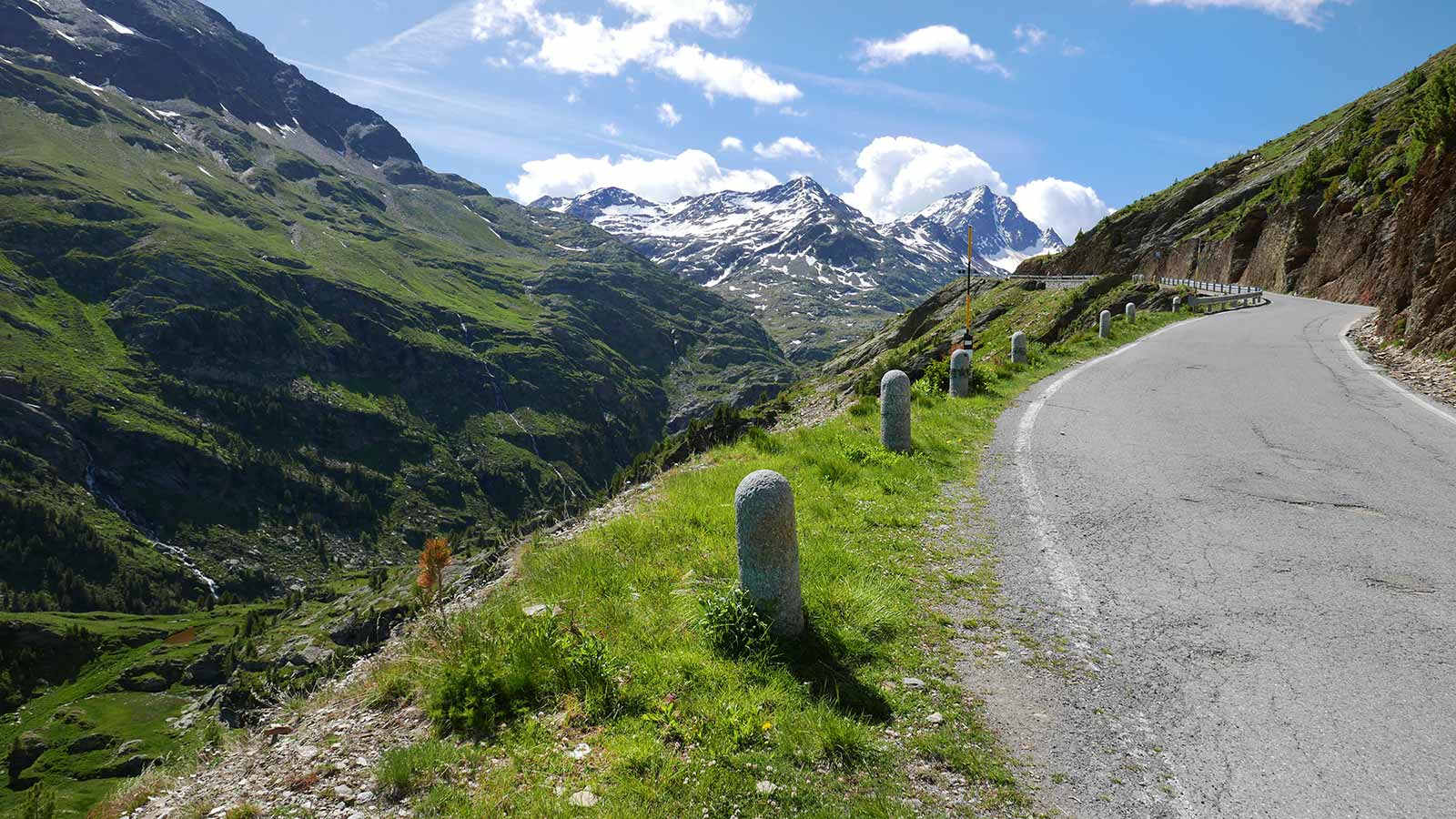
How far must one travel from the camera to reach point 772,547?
5859 millimetres

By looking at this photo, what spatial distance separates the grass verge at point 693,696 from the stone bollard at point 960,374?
31.2ft

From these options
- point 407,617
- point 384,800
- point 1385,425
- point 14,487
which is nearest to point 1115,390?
point 1385,425

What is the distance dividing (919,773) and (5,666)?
181 metres

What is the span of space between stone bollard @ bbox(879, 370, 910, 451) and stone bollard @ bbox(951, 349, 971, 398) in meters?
5.81

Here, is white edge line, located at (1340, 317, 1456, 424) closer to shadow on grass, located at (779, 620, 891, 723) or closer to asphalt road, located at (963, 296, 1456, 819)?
asphalt road, located at (963, 296, 1456, 819)

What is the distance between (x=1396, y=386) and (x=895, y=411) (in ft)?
40.1

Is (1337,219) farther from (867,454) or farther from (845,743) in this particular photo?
(845,743)

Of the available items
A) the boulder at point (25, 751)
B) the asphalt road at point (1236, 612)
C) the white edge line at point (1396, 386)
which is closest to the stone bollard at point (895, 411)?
the asphalt road at point (1236, 612)

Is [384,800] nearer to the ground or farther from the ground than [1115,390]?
nearer to the ground

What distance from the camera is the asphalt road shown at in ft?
13.7

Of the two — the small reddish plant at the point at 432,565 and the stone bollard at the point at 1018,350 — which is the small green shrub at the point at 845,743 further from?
the stone bollard at the point at 1018,350

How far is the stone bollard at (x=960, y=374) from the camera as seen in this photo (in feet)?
56.8

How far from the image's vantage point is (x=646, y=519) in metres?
9.11

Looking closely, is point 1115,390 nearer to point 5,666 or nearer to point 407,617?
point 407,617
